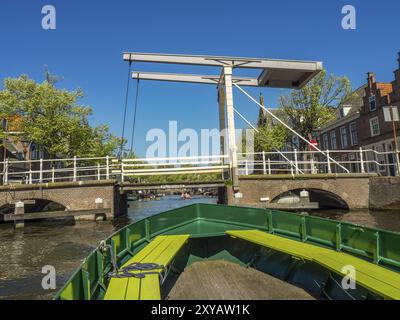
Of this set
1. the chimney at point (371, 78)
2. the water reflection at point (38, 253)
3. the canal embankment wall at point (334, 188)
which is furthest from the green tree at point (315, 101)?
the water reflection at point (38, 253)

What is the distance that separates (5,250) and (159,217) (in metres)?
6.71

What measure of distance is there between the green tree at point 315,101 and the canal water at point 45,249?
43.0 ft

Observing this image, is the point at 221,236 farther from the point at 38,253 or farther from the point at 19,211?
the point at 19,211

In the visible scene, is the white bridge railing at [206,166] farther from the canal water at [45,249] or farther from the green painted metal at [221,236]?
the green painted metal at [221,236]

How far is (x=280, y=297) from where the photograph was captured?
428 centimetres

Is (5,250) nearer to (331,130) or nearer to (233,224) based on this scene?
(233,224)

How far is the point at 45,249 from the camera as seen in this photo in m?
10.7

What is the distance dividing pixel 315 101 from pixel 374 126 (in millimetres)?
4894

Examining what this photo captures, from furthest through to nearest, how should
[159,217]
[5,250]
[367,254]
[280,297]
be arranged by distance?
[5,250], [159,217], [367,254], [280,297]

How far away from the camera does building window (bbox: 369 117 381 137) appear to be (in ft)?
83.5

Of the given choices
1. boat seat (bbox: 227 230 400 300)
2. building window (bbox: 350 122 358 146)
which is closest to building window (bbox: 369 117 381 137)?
building window (bbox: 350 122 358 146)

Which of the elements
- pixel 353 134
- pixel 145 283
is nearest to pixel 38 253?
pixel 145 283

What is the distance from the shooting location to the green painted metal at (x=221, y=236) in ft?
12.8
